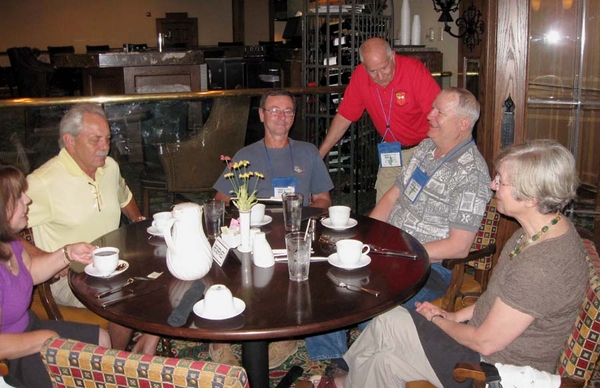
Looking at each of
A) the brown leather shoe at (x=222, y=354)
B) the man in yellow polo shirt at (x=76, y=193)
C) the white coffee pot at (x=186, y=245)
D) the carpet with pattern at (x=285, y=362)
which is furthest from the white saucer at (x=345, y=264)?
the brown leather shoe at (x=222, y=354)

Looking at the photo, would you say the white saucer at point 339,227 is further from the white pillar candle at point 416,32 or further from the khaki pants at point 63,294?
the white pillar candle at point 416,32

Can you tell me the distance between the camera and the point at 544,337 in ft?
5.82

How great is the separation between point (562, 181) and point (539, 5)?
1.82 meters

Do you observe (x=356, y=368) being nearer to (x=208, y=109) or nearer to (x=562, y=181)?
(x=562, y=181)

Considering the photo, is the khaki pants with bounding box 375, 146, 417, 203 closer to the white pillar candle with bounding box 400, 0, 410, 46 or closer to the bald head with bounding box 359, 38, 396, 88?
the bald head with bounding box 359, 38, 396, 88

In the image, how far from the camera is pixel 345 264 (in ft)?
6.44

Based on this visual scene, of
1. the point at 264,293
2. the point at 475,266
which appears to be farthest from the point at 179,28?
the point at 264,293

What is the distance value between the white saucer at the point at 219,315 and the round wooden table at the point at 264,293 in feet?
0.04

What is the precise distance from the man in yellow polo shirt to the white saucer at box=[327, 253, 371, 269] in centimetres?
93

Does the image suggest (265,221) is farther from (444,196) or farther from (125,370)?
(125,370)

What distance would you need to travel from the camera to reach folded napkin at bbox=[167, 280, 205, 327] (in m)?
1.61

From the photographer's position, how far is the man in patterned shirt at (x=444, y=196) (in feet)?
8.05

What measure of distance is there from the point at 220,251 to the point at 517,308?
938 millimetres

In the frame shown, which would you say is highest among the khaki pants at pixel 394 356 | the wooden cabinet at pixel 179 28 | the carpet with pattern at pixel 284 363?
the wooden cabinet at pixel 179 28
